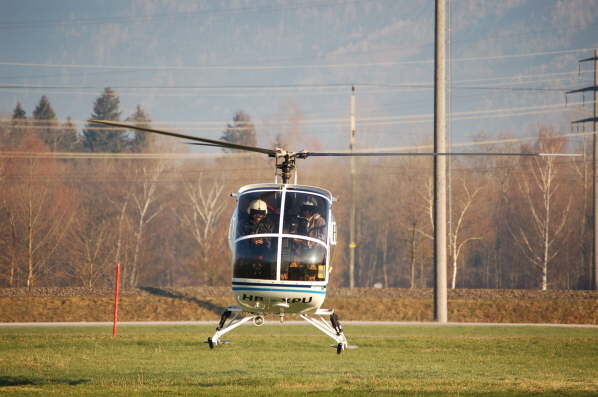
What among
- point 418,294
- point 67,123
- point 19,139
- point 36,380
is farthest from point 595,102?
point 67,123

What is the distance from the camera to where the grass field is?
899 inches

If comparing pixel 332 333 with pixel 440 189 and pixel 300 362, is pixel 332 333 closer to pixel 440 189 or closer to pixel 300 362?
pixel 300 362

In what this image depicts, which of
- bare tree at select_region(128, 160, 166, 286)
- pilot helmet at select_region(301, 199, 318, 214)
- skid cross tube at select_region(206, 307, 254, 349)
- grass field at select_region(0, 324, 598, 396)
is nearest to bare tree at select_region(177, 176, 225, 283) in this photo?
bare tree at select_region(128, 160, 166, 286)

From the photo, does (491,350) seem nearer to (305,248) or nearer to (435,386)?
(435,386)

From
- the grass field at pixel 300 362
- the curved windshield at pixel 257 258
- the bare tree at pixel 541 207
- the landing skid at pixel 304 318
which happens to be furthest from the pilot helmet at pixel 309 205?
the bare tree at pixel 541 207

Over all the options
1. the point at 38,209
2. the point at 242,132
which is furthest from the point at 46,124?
the point at 38,209

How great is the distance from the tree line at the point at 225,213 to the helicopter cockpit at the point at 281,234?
51.4 meters

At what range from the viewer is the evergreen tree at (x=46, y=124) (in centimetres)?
11281

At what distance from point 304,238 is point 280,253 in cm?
62

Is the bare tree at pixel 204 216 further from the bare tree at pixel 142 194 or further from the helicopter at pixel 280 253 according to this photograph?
the helicopter at pixel 280 253

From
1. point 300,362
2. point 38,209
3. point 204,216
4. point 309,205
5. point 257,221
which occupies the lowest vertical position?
point 300,362

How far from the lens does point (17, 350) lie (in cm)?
3158

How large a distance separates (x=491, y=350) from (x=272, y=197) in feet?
57.4

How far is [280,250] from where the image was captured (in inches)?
685
